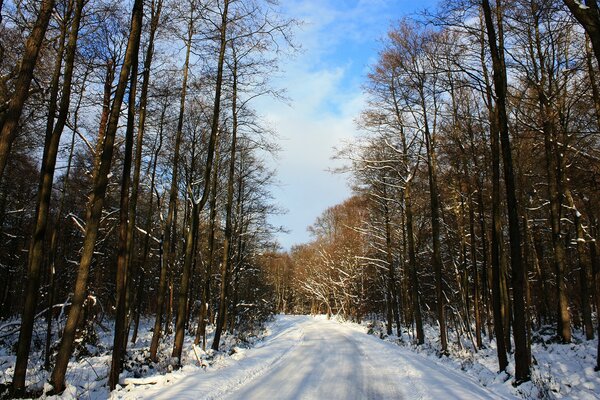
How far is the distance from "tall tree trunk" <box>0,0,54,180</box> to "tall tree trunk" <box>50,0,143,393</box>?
1.66 meters

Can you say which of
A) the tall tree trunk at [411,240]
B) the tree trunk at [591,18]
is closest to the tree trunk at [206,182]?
the tall tree trunk at [411,240]

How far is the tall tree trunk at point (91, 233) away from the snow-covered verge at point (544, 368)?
8958mm

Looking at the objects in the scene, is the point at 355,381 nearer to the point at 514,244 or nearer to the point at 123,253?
the point at 514,244

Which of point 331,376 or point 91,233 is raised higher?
point 91,233

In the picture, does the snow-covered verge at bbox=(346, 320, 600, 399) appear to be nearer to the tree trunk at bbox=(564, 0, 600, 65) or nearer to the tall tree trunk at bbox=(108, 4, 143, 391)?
the tree trunk at bbox=(564, 0, 600, 65)

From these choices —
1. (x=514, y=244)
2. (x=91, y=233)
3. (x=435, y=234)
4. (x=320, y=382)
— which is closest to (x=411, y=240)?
(x=435, y=234)

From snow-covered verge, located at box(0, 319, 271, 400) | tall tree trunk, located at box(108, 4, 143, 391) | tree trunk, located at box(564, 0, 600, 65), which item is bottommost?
snow-covered verge, located at box(0, 319, 271, 400)

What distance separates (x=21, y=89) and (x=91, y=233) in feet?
9.88

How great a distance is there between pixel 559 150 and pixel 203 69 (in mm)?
13452

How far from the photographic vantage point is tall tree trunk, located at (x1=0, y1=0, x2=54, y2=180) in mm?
6551

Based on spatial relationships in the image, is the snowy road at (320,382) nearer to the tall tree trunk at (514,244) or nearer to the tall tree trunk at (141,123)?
the tall tree trunk at (514,244)

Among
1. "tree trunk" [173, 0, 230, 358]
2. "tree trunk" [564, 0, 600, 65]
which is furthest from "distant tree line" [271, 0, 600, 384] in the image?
"tree trunk" [173, 0, 230, 358]

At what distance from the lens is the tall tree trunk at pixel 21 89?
6.55m

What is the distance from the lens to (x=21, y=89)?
6973mm
